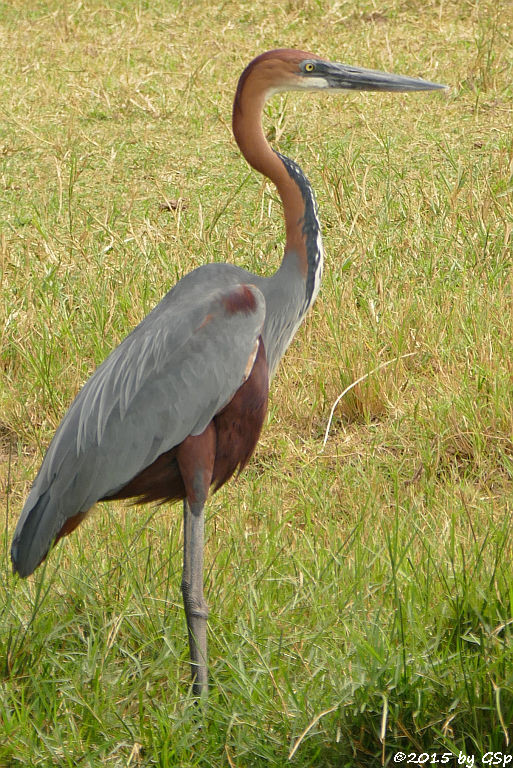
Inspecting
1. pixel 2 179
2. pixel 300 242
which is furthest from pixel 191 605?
pixel 2 179

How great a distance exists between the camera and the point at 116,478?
343 cm

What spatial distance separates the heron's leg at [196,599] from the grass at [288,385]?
0.24 ft

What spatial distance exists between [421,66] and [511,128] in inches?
45.5

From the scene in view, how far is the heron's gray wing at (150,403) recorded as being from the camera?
339 centimetres

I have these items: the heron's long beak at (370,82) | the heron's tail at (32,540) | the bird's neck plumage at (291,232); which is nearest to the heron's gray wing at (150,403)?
the heron's tail at (32,540)

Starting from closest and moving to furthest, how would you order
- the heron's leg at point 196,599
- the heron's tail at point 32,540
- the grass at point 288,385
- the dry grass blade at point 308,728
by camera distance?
the dry grass blade at point 308,728 → the grass at point 288,385 → the heron's leg at point 196,599 → the heron's tail at point 32,540

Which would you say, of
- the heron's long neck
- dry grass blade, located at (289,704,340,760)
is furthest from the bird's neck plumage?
dry grass blade, located at (289,704,340,760)

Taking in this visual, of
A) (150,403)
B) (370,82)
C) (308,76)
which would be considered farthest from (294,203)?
(150,403)

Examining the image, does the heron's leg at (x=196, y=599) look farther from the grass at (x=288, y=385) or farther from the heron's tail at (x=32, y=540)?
the heron's tail at (x=32, y=540)

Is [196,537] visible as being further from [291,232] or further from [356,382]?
[356,382]

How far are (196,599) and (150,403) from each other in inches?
24.4

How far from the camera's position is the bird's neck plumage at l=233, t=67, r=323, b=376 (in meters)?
3.70

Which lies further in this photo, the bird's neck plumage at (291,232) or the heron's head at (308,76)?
the heron's head at (308,76)

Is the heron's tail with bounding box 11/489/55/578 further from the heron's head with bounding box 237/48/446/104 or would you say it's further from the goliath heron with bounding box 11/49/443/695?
the heron's head with bounding box 237/48/446/104
